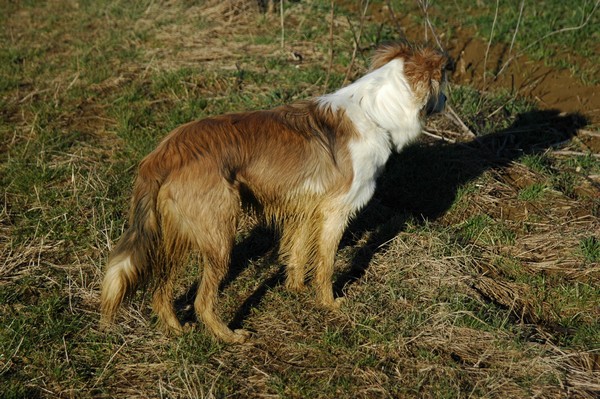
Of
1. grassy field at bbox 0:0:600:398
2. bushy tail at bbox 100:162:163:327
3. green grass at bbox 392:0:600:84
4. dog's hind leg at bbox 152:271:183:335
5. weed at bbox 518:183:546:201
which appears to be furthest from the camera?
green grass at bbox 392:0:600:84

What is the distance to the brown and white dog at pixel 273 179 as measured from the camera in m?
3.39

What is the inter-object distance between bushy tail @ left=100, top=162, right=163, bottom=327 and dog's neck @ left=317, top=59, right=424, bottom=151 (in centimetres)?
132

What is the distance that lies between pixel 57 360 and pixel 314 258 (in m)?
1.74

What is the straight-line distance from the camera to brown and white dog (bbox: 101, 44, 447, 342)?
3.39 meters

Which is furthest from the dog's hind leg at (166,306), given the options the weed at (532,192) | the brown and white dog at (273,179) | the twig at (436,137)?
the twig at (436,137)

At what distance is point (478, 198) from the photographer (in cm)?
525

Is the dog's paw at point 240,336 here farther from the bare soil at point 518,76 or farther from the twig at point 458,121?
the bare soil at point 518,76

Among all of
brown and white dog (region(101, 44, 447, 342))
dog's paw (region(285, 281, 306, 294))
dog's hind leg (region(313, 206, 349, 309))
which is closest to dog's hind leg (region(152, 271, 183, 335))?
brown and white dog (region(101, 44, 447, 342))

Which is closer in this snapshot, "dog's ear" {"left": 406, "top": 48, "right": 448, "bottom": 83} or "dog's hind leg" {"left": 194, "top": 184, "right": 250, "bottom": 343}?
"dog's hind leg" {"left": 194, "top": 184, "right": 250, "bottom": 343}

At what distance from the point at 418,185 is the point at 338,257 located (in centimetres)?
127

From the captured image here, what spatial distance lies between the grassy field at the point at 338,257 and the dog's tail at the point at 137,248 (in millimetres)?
555

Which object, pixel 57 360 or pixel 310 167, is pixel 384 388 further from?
pixel 57 360

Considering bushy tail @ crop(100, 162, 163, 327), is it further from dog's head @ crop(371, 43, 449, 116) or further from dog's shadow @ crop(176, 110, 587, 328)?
dog's head @ crop(371, 43, 449, 116)

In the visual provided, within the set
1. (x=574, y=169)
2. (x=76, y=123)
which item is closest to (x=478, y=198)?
(x=574, y=169)
